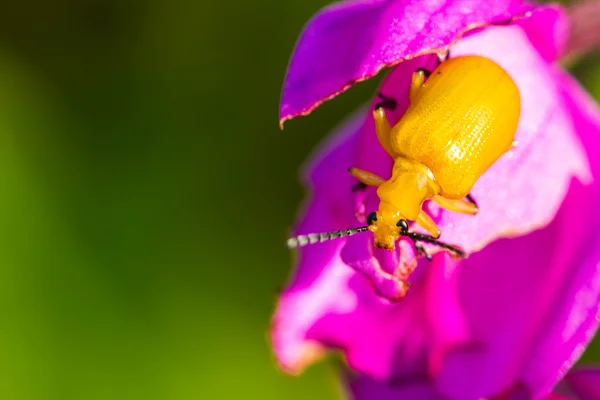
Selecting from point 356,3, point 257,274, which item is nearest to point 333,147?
point 356,3

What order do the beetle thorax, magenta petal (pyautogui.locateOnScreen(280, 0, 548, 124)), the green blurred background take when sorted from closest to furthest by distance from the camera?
magenta petal (pyautogui.locateOnScreen(280, 0, 548, 124))
the beetle thorax
the green blurred background

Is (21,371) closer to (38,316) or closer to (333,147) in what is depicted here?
(38,316)

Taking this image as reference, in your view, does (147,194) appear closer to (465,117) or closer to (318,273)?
(318,273)

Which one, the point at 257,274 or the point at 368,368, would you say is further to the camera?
the point at 257,274

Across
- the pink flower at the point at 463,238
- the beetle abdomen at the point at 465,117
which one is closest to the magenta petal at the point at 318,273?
the pink flower at the point at 463,238

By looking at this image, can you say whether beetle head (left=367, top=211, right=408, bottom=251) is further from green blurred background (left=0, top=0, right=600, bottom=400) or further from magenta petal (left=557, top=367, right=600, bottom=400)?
green blurred background (left=0, top=0, right=600, bottom=400)

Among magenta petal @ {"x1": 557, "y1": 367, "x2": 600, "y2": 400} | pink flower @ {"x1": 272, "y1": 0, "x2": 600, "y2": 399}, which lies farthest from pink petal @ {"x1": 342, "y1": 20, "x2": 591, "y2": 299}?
magenta petal @ {"x1": 557, "y1": 367, "x2": 600, "y2": 400}

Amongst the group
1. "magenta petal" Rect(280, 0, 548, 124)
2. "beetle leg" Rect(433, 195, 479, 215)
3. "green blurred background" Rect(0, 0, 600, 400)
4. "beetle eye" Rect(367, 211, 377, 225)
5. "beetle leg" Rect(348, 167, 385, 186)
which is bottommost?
"green blurred background" Rect(0, 0, 600, 400)

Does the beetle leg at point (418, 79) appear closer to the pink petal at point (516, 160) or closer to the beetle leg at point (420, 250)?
the pink petal at point (516, 160)

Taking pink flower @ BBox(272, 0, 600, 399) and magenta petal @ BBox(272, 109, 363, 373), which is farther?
magenta petal @ BBox(272, 109, 363, 373)
